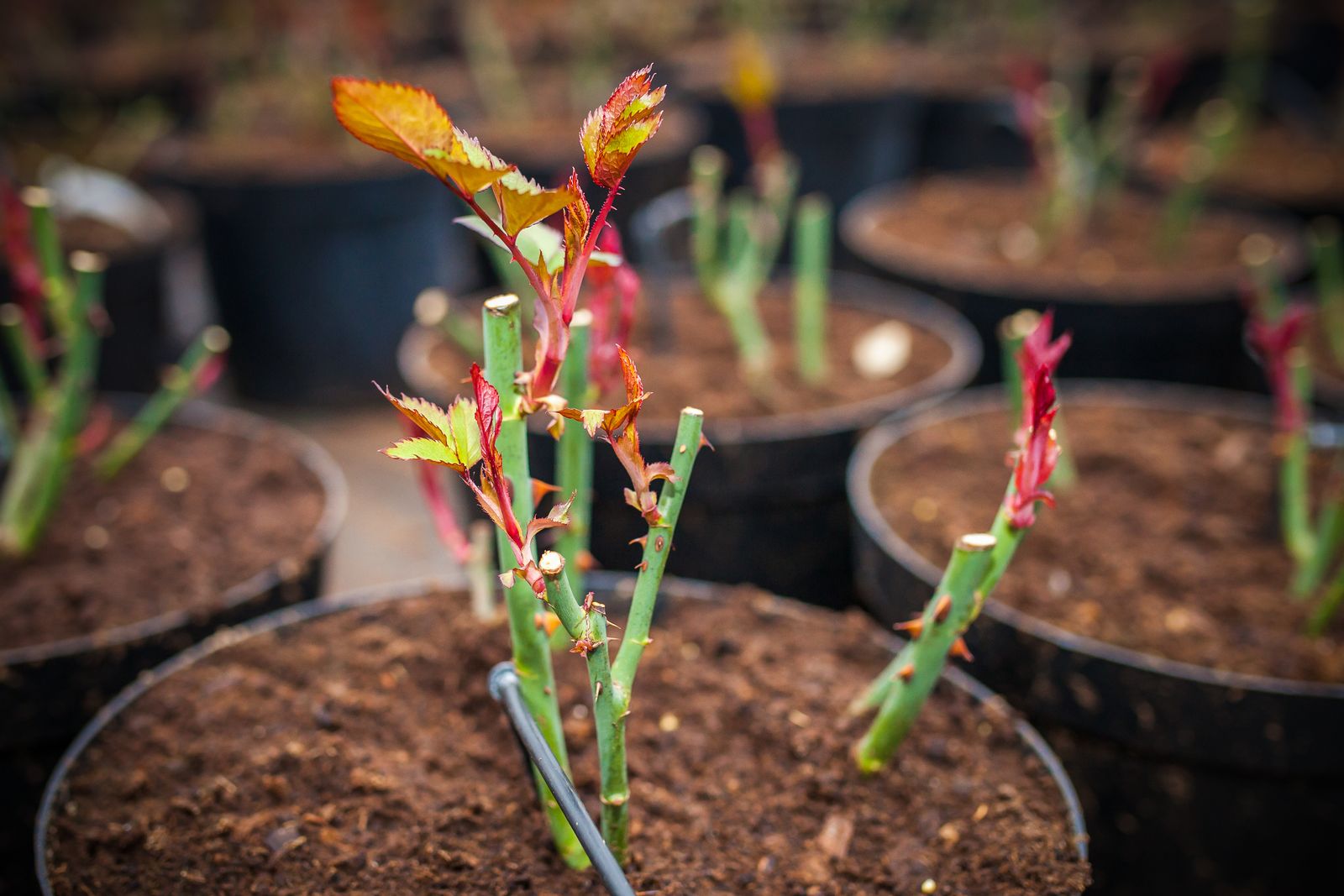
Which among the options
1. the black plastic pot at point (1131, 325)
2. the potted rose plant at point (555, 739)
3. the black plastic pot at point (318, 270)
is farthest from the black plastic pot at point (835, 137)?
the potted rose plant at point (555, 739)

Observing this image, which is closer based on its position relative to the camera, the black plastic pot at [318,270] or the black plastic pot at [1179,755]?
the black plastic pot at [1179,755]

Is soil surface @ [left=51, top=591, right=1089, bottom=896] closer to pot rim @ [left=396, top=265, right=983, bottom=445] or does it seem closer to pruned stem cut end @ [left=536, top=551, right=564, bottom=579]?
pruned stem cut end @ [left=536, top=551, right=564, bottom=579]

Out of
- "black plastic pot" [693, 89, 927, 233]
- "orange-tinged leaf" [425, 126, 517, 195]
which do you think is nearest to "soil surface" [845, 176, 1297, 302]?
"black plastic pot" [693, 89, 927, 233]

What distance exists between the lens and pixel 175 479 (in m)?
1.32

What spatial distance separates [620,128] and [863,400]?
3.39 ft

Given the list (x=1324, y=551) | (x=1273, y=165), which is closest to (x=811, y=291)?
(x=1324, y=551)

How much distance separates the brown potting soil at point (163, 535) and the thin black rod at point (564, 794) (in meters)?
0.46

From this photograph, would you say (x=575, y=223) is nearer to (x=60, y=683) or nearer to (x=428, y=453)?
(x=428, y=453)

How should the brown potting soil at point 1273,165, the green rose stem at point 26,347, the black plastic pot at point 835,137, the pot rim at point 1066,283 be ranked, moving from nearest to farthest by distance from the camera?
1. the green rose stem at point 26,347
2. the pot rim at point 1066,283
3. the brown potting soil at point 1273,165
4. the black plastic pot at point 835,137

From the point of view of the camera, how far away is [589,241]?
523 millimetres

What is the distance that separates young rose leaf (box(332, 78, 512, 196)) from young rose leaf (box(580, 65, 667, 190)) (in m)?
0.05

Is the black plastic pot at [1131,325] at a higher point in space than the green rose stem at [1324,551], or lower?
higher

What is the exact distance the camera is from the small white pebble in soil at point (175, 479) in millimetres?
1307

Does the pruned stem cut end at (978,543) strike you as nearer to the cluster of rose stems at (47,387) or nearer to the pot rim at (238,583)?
the pot rim at (238,583)
